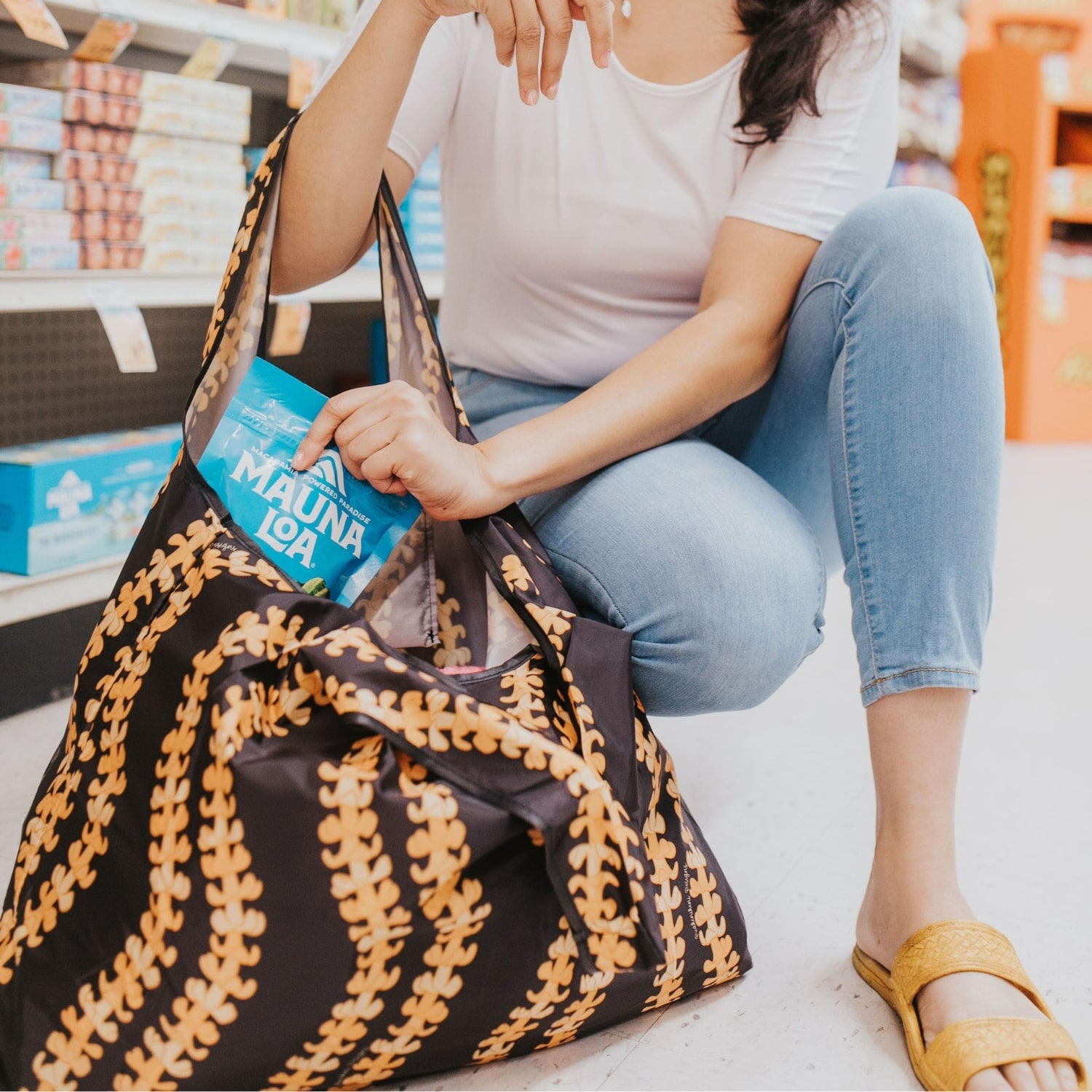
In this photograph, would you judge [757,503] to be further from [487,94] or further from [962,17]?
[962,17]

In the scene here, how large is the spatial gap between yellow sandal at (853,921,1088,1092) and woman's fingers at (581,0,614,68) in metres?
0.70

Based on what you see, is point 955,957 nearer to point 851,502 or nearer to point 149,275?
point 851,502

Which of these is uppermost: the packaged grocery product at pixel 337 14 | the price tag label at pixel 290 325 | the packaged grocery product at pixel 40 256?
the packaged grocery product at pixel 337 14

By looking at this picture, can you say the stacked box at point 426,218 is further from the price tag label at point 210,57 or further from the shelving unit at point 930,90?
the shelving unit at point 930,90

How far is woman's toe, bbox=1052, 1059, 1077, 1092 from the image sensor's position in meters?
0.78

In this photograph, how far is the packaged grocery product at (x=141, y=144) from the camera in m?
1.50

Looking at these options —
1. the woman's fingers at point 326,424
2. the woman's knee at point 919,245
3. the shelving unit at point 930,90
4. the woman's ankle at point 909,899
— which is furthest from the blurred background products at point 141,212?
the shelving unit at point 930,90

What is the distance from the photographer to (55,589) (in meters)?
1.49

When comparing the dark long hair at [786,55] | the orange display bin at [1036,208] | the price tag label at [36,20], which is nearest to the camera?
the dark long hair at [786,55]

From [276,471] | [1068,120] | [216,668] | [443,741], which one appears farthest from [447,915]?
[1068,120]

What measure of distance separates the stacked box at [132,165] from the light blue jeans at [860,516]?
90 cm

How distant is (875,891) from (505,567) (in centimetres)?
40

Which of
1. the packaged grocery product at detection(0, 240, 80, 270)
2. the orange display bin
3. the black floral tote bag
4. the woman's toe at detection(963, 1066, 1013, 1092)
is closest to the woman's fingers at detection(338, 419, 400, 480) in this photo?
the black floral tote bag

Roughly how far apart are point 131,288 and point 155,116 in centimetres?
25
